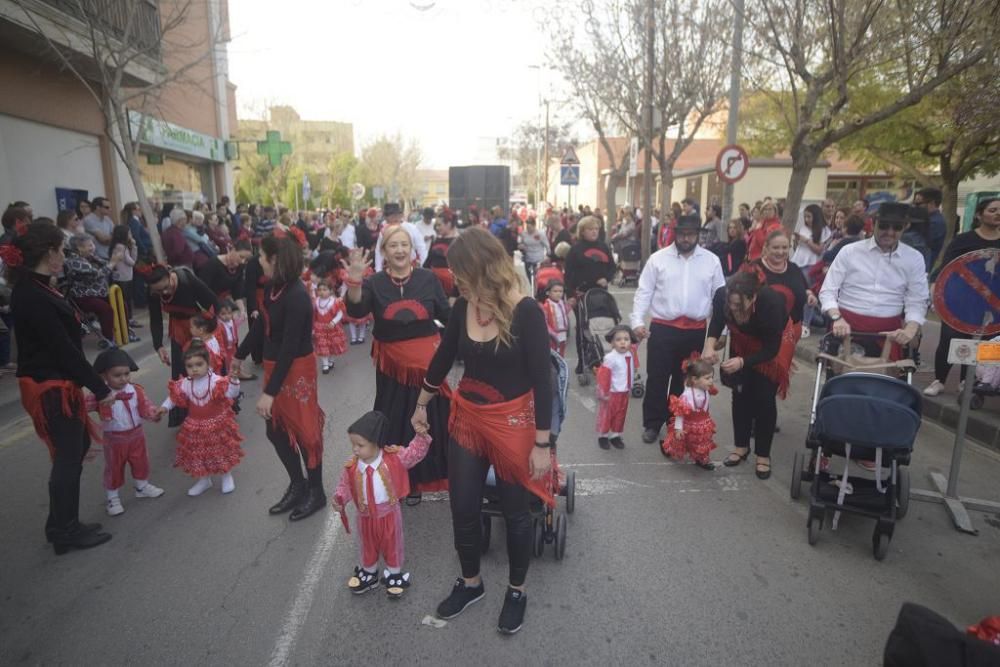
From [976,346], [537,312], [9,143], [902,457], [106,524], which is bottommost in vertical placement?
[106,524]

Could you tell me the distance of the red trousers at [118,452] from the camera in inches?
173

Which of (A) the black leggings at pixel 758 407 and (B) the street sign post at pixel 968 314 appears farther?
(A) the black leggings at pixel 758 407

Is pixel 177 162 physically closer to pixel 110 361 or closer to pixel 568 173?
pixel 568 173

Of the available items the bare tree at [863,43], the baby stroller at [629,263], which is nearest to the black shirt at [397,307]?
the bare tree at [863,43]

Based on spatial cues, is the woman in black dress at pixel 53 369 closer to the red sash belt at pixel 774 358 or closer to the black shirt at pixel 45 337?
the black shirt at pixel 45 337

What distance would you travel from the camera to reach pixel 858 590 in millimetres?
3488

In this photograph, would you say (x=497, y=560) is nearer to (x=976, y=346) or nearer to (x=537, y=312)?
(x=537, y=312)

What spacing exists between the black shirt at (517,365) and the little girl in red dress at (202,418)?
8.19 ft

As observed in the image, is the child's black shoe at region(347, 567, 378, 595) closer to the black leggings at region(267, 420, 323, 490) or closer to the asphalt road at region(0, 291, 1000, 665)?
the asphalt road at region(0, 291, 1000, 665)

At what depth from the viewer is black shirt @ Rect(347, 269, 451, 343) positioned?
4059 mm

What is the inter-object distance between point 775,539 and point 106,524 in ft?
14.9

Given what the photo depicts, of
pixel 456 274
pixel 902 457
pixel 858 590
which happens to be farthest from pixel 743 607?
pixel 456 274

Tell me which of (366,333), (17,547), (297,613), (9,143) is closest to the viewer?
(297,613)

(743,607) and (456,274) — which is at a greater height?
(456,274)
